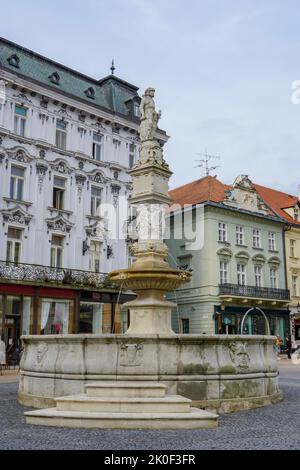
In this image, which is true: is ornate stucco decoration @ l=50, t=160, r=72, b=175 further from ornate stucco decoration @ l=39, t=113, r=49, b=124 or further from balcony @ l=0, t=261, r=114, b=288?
balcony @ l=0, t=261, r=114, b=288

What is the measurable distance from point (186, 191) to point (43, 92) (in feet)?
62.6

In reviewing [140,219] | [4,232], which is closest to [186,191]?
[4,232]

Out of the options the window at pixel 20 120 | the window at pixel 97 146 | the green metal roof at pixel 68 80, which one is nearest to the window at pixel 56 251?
the window at pixel 97 146

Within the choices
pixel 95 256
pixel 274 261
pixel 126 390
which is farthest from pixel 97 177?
pixel 126 390

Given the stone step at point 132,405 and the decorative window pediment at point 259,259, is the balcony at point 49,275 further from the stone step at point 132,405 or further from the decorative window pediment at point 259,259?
the stone step at point 132,405

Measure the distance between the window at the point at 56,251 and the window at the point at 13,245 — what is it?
6.97 feet

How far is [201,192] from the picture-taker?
141ft

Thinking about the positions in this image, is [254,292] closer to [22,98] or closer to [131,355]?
Result: [22,98]

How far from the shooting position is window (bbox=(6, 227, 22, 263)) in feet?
90.6

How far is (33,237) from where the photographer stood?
93.7 ft

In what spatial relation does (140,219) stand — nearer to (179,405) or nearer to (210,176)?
(179,405)

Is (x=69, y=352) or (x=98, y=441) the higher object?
(x=69, y=352)

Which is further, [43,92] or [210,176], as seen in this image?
[210,176]

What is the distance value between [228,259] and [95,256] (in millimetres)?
12752
